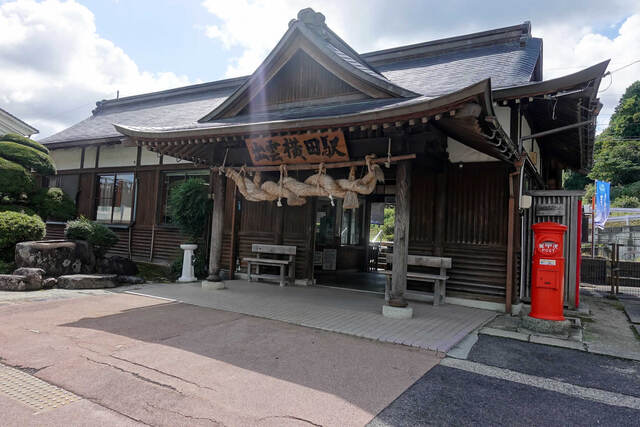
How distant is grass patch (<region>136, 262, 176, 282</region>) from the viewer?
29.7ft

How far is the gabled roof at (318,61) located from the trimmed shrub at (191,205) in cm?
186

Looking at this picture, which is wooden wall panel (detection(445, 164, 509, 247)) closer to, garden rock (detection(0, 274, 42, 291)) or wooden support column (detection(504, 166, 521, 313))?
wooden support column (detection(504, 166, 521, 313))

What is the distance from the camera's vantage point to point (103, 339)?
430cm

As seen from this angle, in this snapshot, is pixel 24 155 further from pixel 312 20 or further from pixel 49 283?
pixel 312 20

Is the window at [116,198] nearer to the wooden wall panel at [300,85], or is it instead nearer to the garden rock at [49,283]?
the garden rock at [49,283]

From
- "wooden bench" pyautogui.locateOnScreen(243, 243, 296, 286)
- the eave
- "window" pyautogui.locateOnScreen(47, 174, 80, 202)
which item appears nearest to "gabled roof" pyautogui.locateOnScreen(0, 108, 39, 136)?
"window" pyautogui.locateOnScreen(47, 174, 80, 202)

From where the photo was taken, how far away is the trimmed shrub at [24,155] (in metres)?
8.77

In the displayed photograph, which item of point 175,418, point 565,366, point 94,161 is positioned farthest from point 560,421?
point 94,161

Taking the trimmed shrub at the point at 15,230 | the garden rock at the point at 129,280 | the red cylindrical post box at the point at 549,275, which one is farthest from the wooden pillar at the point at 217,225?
the red cylindrical post box at the point at 549,275

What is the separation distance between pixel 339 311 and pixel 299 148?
2.80 m

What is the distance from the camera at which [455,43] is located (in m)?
9.76

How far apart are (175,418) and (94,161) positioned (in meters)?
12.1

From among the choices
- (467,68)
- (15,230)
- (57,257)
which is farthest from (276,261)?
(467,68)

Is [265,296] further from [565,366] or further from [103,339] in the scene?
[565,366]
